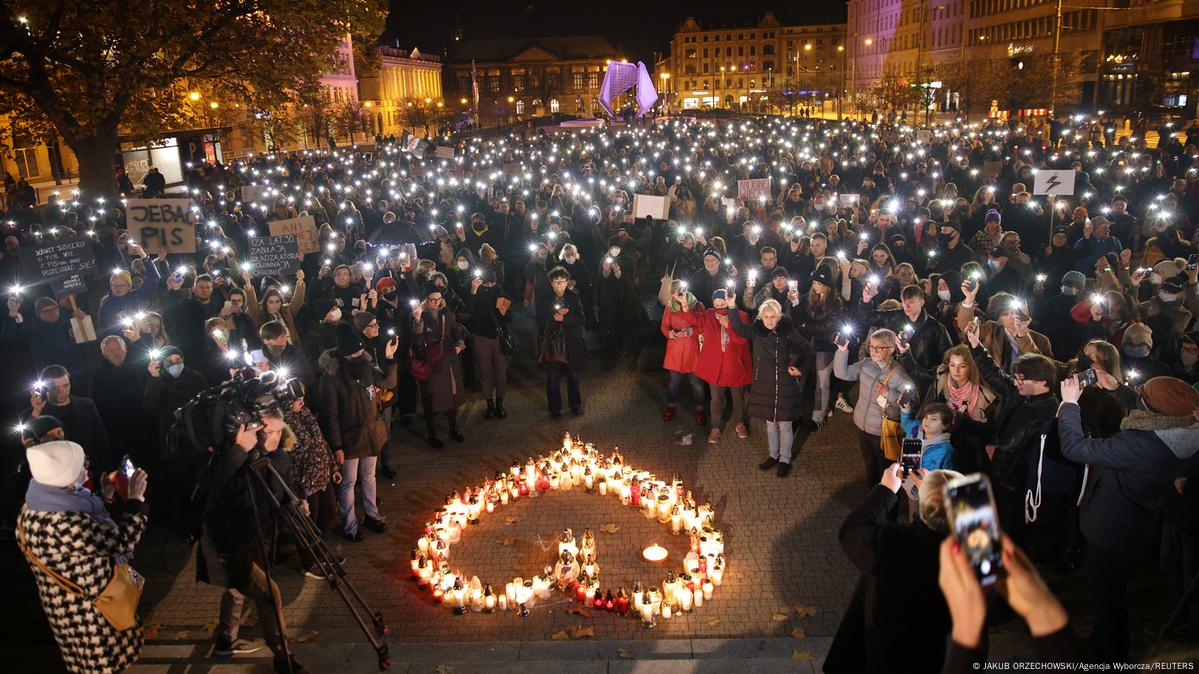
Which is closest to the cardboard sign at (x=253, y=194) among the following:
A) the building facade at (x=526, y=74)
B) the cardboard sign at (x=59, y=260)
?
the cardboard sign at (x=59, y=260)

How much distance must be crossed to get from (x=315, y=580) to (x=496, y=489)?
6.18 ft

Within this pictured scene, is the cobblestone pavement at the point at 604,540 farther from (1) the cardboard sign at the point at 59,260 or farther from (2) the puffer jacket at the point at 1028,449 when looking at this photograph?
(1) the cardboard sign at the point at 59,260

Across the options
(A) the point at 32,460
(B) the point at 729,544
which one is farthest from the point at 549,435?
(A) the point at 32,460

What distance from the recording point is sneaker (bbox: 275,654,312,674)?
17.3 ft

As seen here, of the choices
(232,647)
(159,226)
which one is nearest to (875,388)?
(232,647)

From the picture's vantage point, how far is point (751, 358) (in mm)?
8891

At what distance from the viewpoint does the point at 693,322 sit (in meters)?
9.11

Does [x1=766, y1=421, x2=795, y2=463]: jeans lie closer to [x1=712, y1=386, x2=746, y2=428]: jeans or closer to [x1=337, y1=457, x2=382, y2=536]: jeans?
[x1=712, y1=386, x2=746, y2=428]: jeans

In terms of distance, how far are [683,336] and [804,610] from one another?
390 centimetres

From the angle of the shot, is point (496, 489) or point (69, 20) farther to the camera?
point (69, 20)

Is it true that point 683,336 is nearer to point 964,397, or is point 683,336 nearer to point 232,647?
point 964,397

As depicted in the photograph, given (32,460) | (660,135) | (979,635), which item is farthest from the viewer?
(660,135)

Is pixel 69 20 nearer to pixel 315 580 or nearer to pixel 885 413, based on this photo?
pixel 315 580

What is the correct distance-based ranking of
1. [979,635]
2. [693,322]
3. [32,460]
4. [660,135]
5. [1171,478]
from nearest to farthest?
[979,635], [32,460], [1171,478], [693,322], [660,135]
